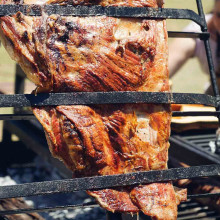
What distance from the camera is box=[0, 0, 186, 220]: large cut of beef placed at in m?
1.79

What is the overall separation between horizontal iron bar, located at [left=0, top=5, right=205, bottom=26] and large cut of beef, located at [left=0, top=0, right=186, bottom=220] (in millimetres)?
25

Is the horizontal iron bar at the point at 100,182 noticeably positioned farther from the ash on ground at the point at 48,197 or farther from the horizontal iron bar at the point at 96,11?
the ash on ground at the point at 48,197

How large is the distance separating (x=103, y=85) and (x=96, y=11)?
0.34 meters

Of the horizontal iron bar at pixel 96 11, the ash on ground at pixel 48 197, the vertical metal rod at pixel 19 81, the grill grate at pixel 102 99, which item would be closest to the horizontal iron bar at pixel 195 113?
the grill grate at pixel 102 99

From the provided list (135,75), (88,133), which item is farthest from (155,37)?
(88,133)

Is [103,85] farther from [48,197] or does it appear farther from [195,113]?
[48,197]

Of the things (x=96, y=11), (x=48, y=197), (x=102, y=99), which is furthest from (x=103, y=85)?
(x=48, y=197)

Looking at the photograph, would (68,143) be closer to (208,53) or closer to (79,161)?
(79,161)

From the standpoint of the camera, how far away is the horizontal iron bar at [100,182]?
172cm

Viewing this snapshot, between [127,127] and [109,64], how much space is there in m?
0.30

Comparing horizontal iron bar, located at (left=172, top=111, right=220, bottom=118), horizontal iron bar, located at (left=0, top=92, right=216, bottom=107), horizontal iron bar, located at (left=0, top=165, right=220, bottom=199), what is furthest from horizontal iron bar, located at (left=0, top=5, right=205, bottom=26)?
horizontal iron bar, located at (left=0, top=165, right=220, bottom=199)

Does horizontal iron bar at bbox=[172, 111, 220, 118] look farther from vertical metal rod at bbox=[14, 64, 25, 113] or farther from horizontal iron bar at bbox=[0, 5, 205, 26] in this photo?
vertical metal rod at bbox=[14, 64, 25, 113]

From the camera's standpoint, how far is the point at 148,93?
1.89 m

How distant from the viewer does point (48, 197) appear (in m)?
3.33
